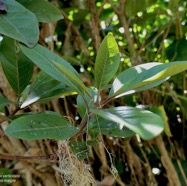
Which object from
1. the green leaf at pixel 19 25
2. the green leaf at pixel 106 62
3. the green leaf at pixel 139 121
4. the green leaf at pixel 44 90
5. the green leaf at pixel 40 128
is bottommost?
the green leaf at pixel 139 121

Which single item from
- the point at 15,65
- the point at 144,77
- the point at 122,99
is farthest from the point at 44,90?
the point at 122,99

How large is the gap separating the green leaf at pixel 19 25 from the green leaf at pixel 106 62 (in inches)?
3.5

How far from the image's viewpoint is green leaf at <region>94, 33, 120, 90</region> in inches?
20.2

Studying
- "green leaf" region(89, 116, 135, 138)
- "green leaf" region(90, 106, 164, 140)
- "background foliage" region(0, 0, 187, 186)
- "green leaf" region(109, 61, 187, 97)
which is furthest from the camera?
"background foliage" region(0, 0, 187, 186)

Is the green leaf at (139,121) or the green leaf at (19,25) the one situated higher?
the green leaf at (19,25)

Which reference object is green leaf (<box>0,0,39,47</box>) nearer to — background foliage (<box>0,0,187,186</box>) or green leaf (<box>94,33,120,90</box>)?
green leaf (<box>94,33,120,90</box>)

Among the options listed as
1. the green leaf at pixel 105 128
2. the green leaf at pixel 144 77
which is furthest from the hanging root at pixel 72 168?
the green leaf at pixel 144 77

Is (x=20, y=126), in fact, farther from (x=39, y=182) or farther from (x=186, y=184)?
(x=186, y=184)

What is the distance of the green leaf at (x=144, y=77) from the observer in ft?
1.47

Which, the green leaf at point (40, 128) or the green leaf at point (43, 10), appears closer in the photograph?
the green leaf at point (40, 128)

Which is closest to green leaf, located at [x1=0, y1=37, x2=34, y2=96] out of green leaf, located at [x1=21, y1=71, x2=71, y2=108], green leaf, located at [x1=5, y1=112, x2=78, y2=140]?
green leaf, located at [x1=21, y1=71, x2=71, y2=108]

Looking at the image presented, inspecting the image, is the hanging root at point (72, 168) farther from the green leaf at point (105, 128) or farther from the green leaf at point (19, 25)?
the green leaf at point (19, 25)

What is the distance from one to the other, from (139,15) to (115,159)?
49cm

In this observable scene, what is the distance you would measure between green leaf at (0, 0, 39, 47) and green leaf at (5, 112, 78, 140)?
0.10 meters
